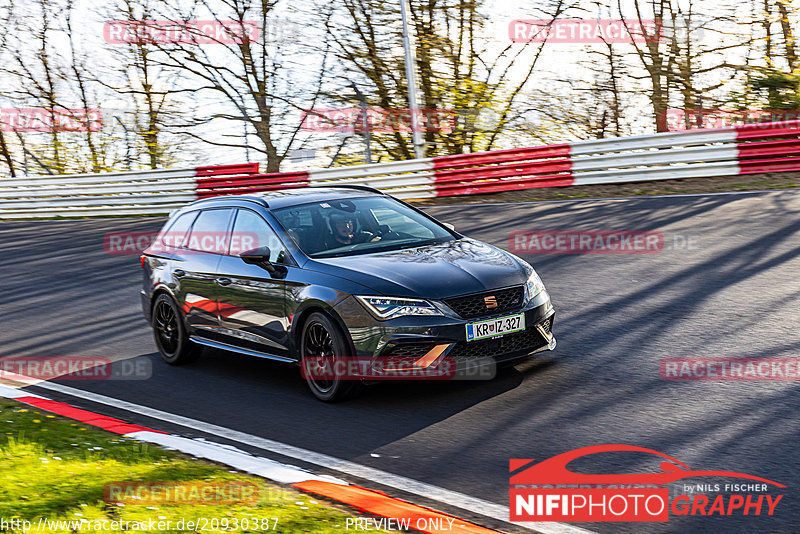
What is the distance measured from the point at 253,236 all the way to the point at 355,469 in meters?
2.99

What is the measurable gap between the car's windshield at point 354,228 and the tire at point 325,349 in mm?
623

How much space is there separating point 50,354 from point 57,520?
5.87 m

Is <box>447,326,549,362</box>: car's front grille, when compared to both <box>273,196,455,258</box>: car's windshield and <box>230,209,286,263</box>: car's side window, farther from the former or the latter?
<box>230,209,286,263</box>: car's side window

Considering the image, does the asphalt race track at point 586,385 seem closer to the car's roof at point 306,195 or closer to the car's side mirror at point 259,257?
the car's side mirror at point 259,257

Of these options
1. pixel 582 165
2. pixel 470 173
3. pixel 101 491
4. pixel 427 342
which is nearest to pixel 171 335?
pixel 427 342

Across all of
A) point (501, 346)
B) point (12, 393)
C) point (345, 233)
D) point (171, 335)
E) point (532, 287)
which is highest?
point (345, 233)

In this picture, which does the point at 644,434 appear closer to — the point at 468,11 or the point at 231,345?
the point at 231,345

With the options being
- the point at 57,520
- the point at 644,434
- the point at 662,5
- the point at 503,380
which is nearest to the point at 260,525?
the point at 57,520

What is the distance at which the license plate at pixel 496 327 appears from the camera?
21.1 feet

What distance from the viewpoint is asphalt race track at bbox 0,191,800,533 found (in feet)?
17.3

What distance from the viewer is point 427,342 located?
6.38 metres
